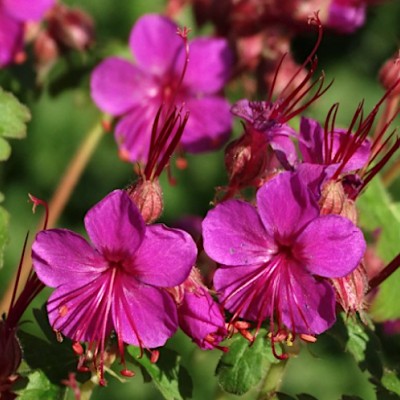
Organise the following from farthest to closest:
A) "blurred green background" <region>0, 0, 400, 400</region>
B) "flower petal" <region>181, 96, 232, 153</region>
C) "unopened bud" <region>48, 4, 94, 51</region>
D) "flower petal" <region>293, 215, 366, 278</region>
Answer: "blurred green background" <region>0, 0, 400, 400</region>
"unopened bud" <region>48, 4, 94, 51</region>
"flower petal" <region>181, 96, 232, 153</region>
"flower petal" <region>293, 215, 366, 278</region>

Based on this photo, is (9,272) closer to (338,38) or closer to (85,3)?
(85,3)

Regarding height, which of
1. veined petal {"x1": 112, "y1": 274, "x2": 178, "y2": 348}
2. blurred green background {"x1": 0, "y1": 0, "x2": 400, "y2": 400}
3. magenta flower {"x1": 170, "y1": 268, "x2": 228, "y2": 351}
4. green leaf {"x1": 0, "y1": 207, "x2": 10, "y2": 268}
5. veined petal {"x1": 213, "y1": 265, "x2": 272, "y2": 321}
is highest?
veined petal {"x1": 213, "y1": 265, "x2": 272, "y2": 321}

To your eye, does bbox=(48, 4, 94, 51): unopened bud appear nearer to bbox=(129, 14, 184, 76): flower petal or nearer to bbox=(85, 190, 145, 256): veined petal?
bbox=(129, 14, 184, 76): flower petal

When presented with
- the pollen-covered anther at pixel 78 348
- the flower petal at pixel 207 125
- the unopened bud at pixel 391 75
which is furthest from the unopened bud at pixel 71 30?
the pollen-covered anther at pixel 78 348

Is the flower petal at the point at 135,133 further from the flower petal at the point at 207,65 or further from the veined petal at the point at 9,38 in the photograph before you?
the veined petal at the point at 9,38

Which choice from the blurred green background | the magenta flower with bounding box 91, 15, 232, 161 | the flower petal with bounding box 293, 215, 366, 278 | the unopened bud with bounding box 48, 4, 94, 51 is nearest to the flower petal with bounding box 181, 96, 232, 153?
the magenta flower with bounding box 91, 15, 232, 161

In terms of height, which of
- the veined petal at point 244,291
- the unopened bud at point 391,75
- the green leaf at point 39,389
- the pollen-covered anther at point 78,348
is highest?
the unopened bud at point 391,75

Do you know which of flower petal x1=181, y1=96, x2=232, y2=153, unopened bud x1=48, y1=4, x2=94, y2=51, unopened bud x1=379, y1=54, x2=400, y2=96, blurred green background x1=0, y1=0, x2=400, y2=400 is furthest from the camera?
blurred green background x1=0, y1=0, x2=400, y2=400
